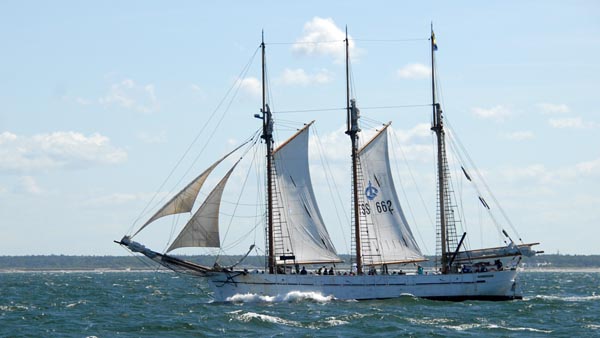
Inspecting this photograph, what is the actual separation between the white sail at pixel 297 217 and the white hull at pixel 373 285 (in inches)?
66.6

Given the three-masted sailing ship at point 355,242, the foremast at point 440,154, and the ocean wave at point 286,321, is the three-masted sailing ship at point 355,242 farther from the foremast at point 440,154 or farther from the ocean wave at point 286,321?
the ocean wave at point 286,321

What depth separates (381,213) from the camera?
74688mm

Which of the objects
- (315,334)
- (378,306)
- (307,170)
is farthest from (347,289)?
(315,334)

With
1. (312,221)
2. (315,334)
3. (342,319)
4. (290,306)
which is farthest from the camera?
(312,221)

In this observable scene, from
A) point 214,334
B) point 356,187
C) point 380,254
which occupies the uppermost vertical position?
point 356,187

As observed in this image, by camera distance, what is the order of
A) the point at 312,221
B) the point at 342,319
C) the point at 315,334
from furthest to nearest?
1. the point at 312,221
2. the point at 342,319
3. the point at 315,334

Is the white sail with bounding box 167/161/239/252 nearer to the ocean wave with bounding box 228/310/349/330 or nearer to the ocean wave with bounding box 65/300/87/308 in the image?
the ocean wave with bounding box 228/310/349/330

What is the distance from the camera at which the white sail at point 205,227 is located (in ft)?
220

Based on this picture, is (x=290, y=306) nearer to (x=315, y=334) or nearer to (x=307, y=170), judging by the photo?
(x=307, y=170)

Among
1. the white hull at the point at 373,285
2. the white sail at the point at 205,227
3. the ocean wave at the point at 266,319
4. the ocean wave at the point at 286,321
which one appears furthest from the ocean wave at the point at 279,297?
the ocean wave at the point at 266,319

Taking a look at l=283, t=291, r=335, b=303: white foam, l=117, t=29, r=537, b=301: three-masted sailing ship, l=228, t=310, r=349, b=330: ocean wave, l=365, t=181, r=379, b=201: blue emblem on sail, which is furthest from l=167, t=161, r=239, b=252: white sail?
l=365, t=181, r=379, b=201: blue emblem on sail

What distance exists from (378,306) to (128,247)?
16.7 meters

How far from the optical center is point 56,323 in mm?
59156

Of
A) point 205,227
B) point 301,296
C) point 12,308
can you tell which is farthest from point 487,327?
point 12,308
